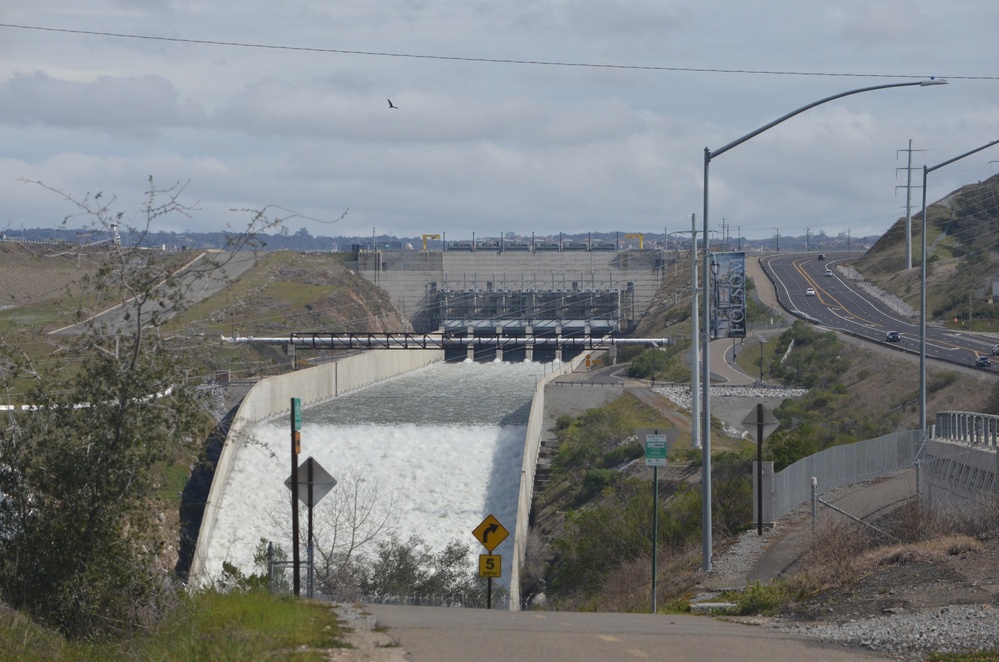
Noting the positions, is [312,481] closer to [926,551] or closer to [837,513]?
[926,551]

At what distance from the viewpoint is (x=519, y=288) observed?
135625 mm

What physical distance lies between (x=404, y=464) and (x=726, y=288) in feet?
92.3

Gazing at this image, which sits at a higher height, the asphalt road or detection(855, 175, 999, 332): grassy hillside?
detection(855, 175, 999, 332): grassy hillside

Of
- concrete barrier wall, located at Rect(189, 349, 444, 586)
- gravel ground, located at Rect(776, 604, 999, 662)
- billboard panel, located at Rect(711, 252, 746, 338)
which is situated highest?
billboard panel, located at Rect(711, 252, 746, 338)

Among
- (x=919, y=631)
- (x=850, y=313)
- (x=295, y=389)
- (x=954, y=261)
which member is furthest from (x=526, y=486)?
(x=954, y=261)

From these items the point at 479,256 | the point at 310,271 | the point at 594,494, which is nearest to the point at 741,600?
the point at 594,494

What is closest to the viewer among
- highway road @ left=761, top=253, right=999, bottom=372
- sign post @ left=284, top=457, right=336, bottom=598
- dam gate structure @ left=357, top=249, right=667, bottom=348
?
sign post @ left=284, top=457, right=336, bottom=598

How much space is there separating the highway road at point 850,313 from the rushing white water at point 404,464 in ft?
76.8

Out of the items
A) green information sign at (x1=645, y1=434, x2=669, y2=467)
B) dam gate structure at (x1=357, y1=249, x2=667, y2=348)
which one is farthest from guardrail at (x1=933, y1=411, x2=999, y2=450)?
dam gate structure at (x1=357, y1=249, x2=667, y2=348)

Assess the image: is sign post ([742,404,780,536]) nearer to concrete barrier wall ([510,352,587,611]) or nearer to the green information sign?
the green information sign

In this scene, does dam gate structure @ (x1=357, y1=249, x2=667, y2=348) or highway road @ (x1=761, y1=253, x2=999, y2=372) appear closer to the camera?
highway road @ (x1=761, y1=253, x2=999, y2=372)

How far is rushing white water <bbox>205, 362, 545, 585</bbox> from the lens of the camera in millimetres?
43719

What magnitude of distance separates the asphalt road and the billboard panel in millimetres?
11665

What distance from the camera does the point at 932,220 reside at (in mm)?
140500
